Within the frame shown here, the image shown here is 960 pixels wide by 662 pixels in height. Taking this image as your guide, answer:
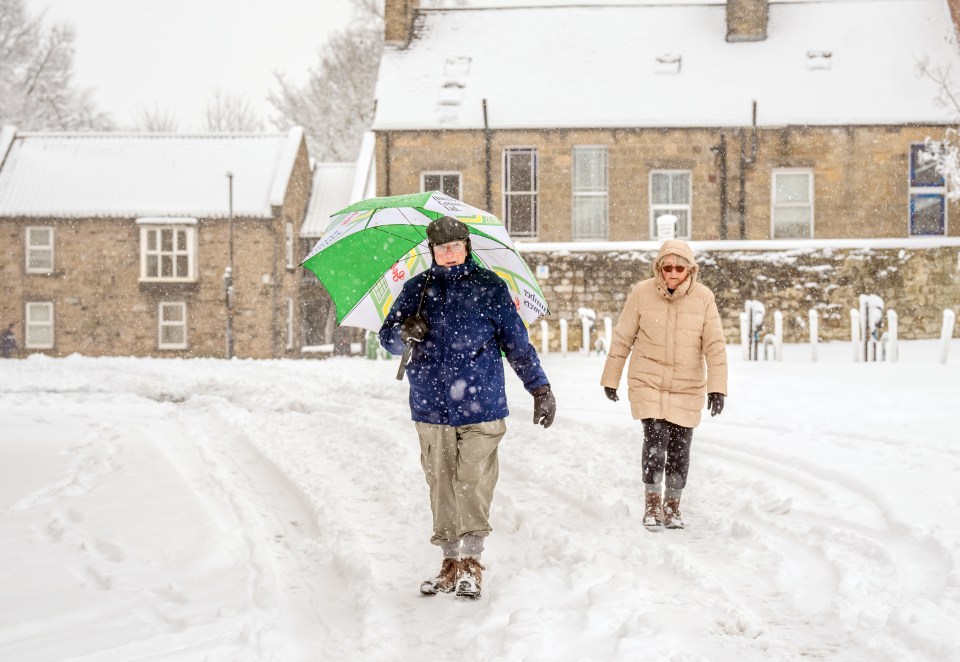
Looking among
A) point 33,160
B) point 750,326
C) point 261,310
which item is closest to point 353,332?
point 261,310

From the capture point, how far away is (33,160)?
109 ft

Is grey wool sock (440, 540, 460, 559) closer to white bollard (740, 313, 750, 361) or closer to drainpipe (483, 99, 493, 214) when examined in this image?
white bollard (740, 313, 750, 361)

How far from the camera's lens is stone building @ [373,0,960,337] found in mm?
23062

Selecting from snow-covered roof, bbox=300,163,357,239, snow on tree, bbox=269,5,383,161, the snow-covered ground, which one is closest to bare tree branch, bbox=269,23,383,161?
snow on tree, bbox=269,5,383,161

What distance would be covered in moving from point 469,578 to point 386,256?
1914 millimetres

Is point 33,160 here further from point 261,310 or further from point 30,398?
point 30,398

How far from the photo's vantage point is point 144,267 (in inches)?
1253

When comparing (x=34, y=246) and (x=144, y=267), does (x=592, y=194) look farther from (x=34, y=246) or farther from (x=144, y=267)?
(x=34, y=246)

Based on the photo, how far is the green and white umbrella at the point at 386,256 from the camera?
530cm

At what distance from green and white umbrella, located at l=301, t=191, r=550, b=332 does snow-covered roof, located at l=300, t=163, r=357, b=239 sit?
29081 mm

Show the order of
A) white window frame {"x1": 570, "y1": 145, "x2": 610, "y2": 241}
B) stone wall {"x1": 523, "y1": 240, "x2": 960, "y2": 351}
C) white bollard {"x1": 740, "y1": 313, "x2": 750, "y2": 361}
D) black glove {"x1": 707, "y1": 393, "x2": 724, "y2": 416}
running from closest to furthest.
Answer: black glove {"x1": 707, "y1": 393, "x2": 724, "y2": 416} < white bollard {"x1": 740, "y1": 313, "x2": 750, "y2": 361} < stone wall {"x1": 523, "y1": 240, "x2": 960, "y2": 351} < white window frame {"x1": 570, "y1": 145, "x2": 610, "y2": 241}

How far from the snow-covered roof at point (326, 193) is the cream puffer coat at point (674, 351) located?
29.0 meters

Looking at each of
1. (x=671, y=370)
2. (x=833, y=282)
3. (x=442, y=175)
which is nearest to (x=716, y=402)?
(x=671, y=370)

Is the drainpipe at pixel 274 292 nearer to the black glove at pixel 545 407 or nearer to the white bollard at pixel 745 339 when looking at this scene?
the white bollard at pixel 745 339
